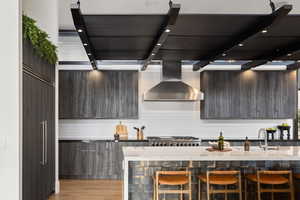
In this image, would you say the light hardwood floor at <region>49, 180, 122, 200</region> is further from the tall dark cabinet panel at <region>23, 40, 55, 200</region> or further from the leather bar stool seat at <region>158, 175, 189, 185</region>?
the leather bar stool seat at <region>158, 175, 189, 185</region>

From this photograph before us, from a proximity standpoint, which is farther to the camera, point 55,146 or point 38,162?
point 55,146

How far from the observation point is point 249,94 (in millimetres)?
8156

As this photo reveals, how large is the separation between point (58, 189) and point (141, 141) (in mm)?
2066

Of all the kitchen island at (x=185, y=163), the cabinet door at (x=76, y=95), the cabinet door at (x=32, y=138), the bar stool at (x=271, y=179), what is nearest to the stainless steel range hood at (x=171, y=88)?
the cabinet door at (x=76, y=95)

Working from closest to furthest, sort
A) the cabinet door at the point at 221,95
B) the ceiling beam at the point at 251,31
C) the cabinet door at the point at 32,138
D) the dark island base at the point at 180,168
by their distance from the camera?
the ceiling beam at the point at 251,31, the cabinet door at the point at 32,138, the dark island base at the point at 180,168, the cabinet door at the point at 221,95

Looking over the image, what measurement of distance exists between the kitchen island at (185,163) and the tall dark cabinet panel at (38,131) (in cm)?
121

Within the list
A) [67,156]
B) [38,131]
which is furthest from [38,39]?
[67,156]

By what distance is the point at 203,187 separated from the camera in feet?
16.3

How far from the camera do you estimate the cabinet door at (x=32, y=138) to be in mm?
4240

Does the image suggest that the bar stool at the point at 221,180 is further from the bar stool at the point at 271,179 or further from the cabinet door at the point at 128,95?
the cabinet door at the point at 128,95

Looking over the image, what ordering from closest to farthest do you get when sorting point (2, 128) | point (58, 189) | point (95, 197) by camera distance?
point (2, 128)
point (95, 197)
point (58, 189)

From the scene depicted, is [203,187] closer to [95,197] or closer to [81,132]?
[95,197]

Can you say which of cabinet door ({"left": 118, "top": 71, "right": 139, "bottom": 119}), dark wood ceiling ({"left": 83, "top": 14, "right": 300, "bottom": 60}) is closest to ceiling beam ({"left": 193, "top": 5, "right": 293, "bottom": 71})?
dark wood ceiling ({"left": 83, "top": 14, "right": 300, "bottom": 60})

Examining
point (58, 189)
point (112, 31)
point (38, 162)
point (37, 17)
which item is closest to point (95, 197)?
point (58, 189)
